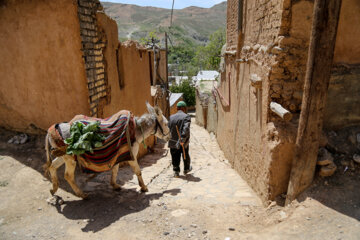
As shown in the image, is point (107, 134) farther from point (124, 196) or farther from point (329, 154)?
point (329, 154)

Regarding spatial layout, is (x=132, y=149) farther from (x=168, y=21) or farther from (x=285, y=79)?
(x=168, y=21)

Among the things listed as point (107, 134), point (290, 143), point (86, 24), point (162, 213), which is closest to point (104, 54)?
point (86, 24)

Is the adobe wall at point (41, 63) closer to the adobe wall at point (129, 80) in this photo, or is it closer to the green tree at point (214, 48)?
the adobe wall at point (129, 80)

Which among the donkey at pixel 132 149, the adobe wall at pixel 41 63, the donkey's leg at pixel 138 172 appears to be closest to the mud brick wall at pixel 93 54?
the adobe wall at pixel 41 63

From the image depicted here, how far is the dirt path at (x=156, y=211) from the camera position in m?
3.00

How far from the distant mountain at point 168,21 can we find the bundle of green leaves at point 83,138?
72933 mm

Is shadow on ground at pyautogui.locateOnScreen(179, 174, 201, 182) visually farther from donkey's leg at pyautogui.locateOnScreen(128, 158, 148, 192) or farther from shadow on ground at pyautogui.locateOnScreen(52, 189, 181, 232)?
donkey's leg at pyautogui.locateOnScreen(128, 158, 148, 192)

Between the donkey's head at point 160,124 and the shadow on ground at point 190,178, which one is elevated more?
the donkey's head at point 160,124

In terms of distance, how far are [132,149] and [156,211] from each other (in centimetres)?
114

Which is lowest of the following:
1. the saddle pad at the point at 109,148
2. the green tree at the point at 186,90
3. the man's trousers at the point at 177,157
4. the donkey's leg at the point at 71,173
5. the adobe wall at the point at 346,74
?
the green tree at the point at 186,90

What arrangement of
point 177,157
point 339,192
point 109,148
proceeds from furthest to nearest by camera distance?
point 177,157
point 109,148
point 339,192

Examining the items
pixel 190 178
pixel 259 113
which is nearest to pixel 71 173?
pixel 190 178

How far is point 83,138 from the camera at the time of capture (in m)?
3.59

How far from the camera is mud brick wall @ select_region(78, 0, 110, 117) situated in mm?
4703
